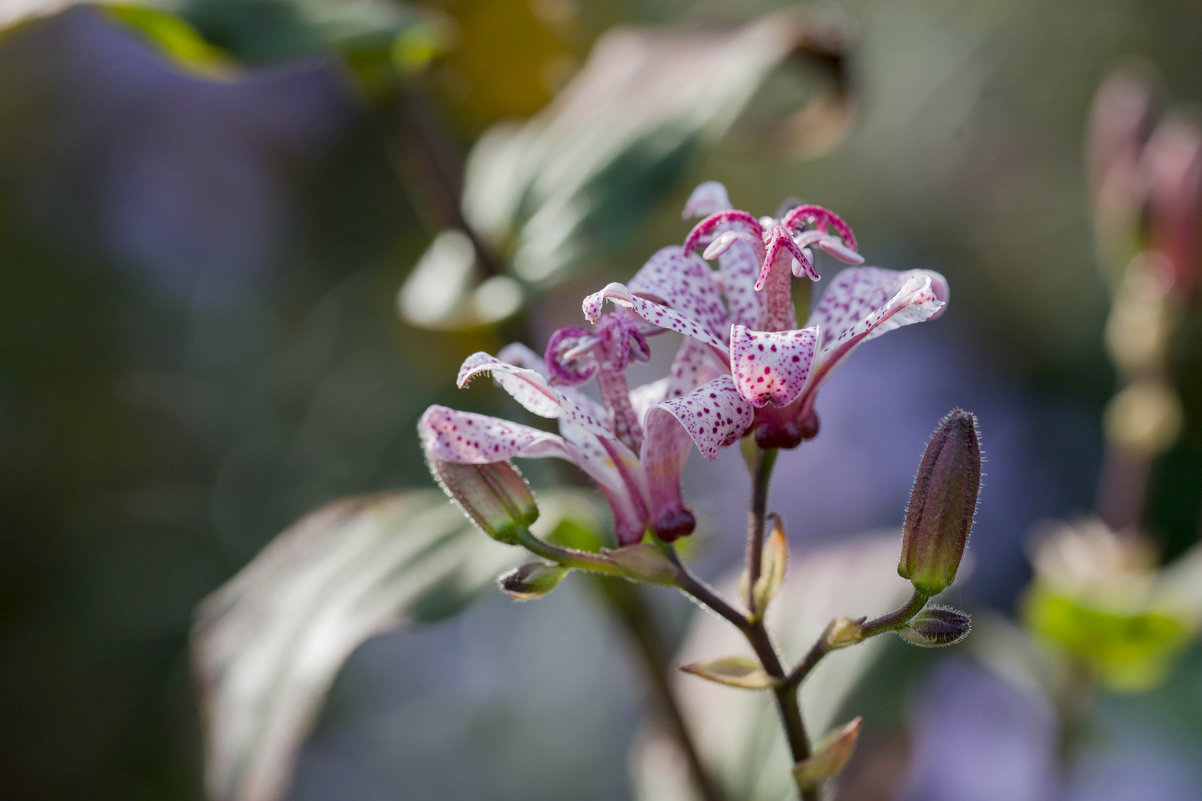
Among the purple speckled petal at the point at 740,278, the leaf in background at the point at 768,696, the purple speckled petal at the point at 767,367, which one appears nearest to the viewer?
the purple speckled petal at the point at 767,367

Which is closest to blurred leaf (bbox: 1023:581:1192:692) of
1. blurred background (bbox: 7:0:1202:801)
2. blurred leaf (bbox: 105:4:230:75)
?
blurred background (bbox: 7:0:1202:801)

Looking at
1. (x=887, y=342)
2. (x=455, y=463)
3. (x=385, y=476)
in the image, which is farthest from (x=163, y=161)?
(x=455, y=463)

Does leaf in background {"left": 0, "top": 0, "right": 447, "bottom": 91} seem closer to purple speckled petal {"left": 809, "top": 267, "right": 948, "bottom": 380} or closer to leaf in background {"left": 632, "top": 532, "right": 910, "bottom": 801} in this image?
purple speckled petal {"left": 809, "top": 267, "right": 948, "bottom": 380}

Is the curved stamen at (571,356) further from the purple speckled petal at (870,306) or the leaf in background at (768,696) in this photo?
the leaf in background at (768,696)

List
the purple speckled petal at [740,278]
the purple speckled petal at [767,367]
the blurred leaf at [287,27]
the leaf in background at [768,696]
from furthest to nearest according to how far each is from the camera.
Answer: the leaf in background at [768,696] < the blurred leaf at [287,27] < the purple speckled petal at [740,278] < the purple speckled petal at [767,367]

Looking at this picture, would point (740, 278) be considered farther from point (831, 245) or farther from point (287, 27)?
point (287, 27)

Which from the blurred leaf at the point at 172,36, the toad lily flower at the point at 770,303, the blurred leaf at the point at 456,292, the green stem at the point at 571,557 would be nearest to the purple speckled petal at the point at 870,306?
the toad lily flower at the point at 770,303

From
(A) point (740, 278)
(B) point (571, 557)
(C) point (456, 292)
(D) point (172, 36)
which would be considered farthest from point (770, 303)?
(D) point (172, 36)

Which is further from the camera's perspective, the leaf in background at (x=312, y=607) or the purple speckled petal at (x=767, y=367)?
the leaf in background at (x=312, y=607)

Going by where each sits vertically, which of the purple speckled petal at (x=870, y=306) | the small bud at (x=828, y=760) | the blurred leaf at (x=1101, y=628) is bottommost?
the blurred leaf at (x=1101, y=628)
